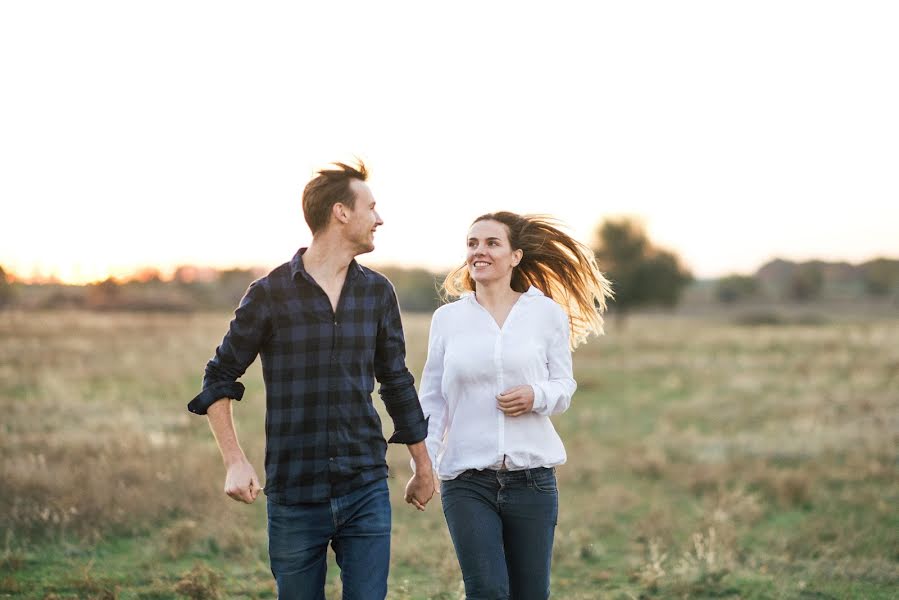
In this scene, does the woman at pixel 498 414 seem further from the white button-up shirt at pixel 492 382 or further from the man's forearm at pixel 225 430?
the man's forearm at pixel 225 430

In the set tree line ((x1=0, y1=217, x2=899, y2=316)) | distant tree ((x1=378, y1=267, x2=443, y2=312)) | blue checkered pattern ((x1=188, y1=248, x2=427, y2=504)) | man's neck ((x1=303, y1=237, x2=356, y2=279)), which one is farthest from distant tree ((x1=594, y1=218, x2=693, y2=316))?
blue checkered pattern ((x1=188, y1=248, x2=427, y2=504))

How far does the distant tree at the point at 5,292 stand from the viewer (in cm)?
2905

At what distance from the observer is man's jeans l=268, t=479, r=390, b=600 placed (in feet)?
12.3

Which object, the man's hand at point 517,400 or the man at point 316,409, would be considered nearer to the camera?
the man at point 316,409

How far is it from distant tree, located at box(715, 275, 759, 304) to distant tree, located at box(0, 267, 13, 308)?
78.8m

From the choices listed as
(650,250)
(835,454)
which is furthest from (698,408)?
(650,250)

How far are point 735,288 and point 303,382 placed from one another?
107 m

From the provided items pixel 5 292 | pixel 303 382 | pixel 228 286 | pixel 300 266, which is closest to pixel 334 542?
pixel 303 382

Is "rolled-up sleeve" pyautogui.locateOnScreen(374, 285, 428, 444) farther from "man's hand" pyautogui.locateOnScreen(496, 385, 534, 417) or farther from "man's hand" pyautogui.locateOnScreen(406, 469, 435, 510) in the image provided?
"man's hand" pyautogui.locateOnScreen(496, 385, 534, 417)

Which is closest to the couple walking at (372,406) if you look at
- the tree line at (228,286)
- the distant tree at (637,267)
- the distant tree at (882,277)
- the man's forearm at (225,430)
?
the man's forearm at (225,430)

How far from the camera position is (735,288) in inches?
4104

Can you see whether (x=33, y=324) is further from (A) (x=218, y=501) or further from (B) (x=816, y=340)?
(B) (x=816, y=340)

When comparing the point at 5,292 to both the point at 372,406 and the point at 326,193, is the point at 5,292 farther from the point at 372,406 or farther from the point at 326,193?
the point at 372,406

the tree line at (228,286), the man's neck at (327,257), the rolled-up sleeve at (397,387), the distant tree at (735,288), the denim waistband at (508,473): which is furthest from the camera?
the distant tree at (735,288)
